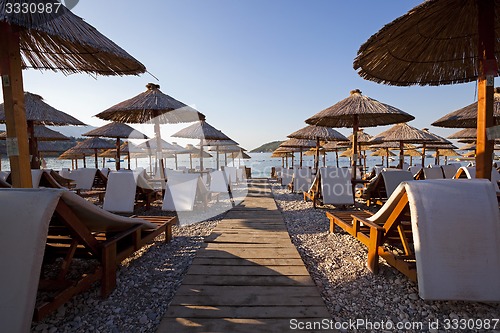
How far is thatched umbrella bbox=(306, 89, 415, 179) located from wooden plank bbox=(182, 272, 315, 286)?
4407mm

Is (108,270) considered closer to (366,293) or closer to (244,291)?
(244,291)

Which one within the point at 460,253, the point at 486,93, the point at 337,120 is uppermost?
the point at 337,120

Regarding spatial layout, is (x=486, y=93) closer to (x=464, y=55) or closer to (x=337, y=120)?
(x=464, y=55)

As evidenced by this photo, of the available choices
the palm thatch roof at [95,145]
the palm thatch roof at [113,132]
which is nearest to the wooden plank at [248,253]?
the palm thatch roof at [113,132]

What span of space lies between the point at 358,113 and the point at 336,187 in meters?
1.82

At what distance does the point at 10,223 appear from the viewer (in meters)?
1.49

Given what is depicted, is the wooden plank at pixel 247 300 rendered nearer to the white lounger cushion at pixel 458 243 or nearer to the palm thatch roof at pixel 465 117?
the white lounger cushion at pixel 458 243

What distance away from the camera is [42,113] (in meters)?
6.64

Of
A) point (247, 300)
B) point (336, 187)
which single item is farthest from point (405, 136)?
point (247, 300)

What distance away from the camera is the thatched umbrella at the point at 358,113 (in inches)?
223

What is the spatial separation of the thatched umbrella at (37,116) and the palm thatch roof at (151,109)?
1473 mm

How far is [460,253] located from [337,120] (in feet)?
19.9

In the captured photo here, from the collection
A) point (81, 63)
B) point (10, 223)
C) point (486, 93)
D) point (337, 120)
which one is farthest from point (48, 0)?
point (337, 120)

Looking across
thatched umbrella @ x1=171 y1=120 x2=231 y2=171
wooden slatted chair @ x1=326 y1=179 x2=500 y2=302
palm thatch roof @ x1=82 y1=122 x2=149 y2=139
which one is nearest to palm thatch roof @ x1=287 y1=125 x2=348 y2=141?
thatched umbrella @ x1=171 y1=120 x2=231 y2=171
